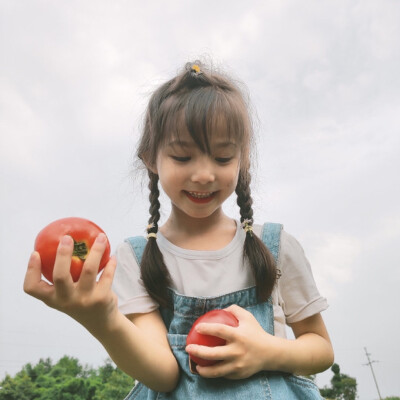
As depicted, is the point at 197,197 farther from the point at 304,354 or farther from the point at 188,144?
the point at 304,354

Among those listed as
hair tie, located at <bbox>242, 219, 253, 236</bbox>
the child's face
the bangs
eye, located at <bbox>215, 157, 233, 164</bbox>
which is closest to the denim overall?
hair tie, located at <bbox>242, 219, 253, 236</bbox>

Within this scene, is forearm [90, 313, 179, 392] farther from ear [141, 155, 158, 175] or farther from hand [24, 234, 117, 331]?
ear [141, 155, 158, 175]

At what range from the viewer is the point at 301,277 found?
8.33ft

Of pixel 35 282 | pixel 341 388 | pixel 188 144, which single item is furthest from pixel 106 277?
pixel 341 388

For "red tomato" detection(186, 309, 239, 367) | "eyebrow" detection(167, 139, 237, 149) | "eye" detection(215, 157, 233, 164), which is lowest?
"red tomato" detection(186, 309, 239, 367)

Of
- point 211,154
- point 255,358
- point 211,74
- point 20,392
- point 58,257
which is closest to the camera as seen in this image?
point 58,257

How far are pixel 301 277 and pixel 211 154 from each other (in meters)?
0.83

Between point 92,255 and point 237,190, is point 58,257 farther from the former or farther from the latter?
point 237,190

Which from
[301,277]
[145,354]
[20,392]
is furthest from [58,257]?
[20,392]

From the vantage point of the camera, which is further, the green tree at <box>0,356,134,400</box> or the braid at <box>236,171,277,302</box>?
the green tree at <box>0,356,134,400</box>

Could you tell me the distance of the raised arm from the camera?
1.64 metres

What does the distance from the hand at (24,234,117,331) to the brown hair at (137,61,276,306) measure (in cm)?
67

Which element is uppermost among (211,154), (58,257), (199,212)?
(211,154)

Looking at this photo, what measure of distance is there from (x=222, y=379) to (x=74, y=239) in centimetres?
89
